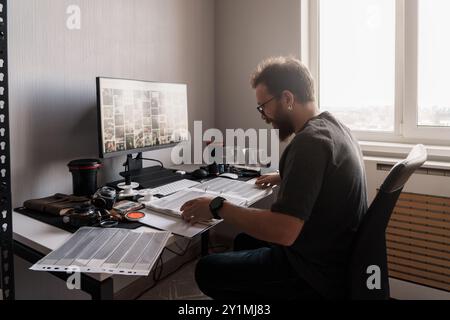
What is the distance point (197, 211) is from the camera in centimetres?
113

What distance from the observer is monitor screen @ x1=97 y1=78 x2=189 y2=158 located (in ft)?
4.70

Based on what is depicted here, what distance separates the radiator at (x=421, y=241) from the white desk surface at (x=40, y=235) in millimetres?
1371

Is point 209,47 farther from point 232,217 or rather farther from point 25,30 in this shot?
point 232,217

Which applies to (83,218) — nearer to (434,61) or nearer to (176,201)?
(176,201)

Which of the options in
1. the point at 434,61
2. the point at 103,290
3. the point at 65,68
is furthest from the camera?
the point at 434,61

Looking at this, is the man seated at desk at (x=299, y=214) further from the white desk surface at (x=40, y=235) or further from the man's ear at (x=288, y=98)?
the white desk surface at (x=40, y=235)

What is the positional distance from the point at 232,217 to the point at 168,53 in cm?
139

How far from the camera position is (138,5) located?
1.85 metres

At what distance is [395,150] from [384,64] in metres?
0.55

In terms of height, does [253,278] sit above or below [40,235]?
below

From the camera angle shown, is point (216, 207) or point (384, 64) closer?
point (216, 207)

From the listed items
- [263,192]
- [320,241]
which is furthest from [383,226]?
[263,192]

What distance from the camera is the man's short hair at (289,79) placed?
1.18 m

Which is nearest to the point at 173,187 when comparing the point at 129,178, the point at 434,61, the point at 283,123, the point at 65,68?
the point at 129,178
